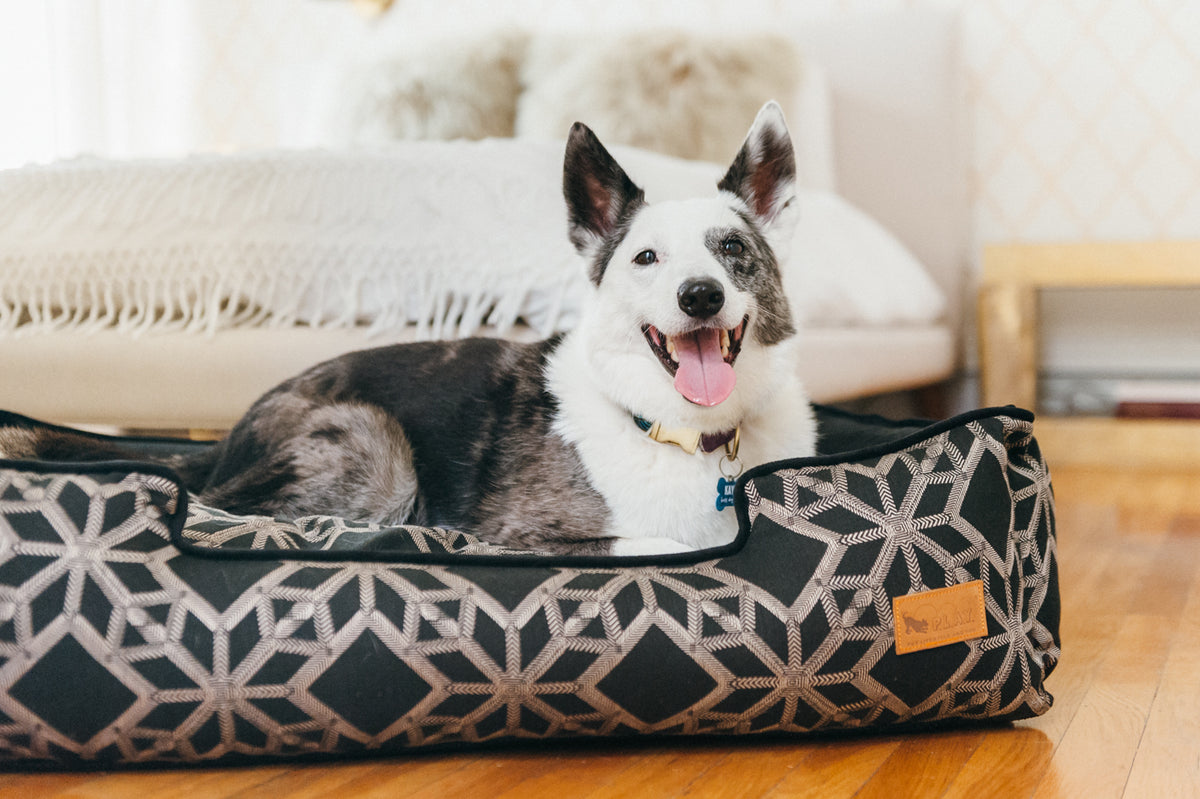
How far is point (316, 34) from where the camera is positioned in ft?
17.1

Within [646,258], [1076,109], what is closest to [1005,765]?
[646,258]

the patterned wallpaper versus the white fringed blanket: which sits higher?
the patterned wallpaper

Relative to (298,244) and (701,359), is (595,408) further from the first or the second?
(298,244)

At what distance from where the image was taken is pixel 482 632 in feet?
3.68

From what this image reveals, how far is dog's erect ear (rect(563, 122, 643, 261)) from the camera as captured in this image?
1.62 m

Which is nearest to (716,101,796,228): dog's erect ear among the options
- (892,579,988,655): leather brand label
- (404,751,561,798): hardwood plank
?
(892,579,988,655): leather brand label

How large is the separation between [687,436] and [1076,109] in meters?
3.30

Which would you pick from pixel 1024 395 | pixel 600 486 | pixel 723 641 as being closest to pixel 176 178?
pixel 600 486

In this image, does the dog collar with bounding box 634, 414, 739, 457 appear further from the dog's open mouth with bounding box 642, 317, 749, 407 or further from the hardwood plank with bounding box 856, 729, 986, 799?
the hardwood plank with bounding box 856, 729, 986, 799

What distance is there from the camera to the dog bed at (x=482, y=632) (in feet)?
3.64

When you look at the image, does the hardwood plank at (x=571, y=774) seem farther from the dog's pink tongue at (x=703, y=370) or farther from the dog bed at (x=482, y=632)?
the dog's pink tongue at (x=703, y=370)

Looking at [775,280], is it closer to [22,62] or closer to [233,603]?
[233,603]

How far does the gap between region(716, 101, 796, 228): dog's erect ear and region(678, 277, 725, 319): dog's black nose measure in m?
0.31

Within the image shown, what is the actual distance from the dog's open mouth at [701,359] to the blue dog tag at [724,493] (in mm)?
129
